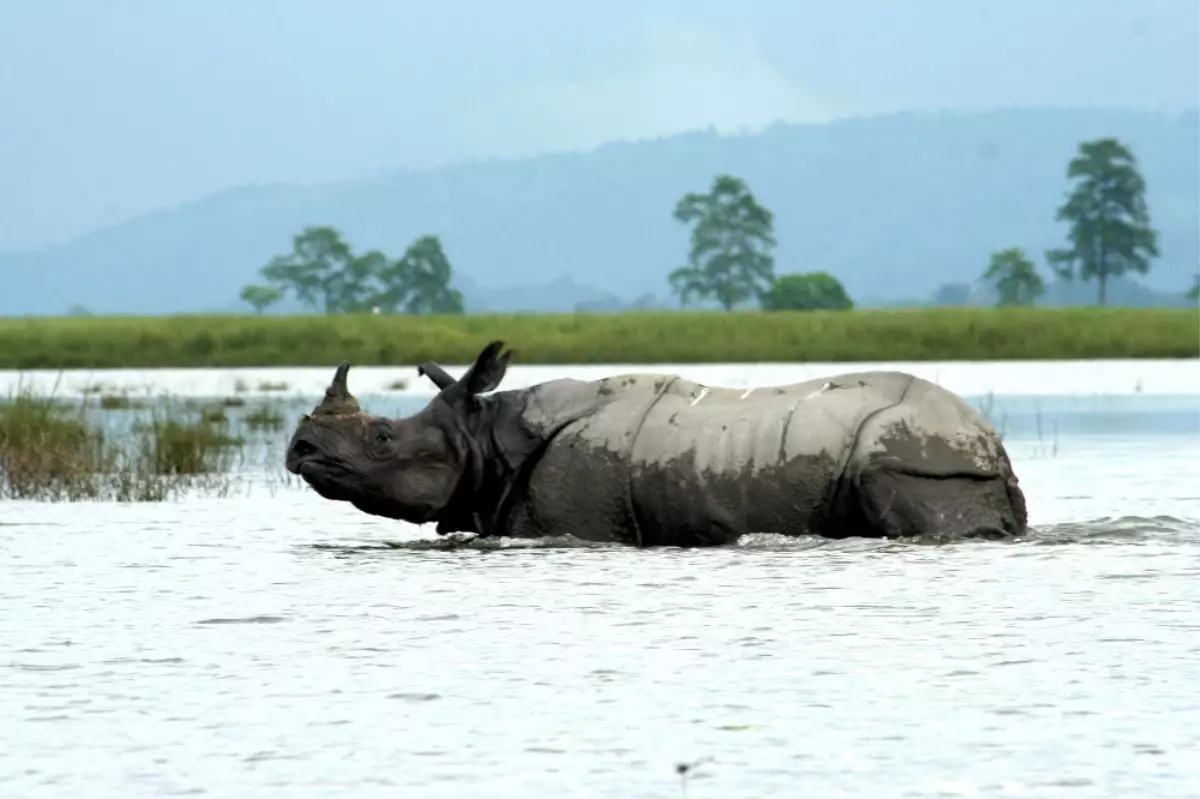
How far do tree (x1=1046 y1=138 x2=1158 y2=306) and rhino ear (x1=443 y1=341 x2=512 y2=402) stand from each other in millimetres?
137720

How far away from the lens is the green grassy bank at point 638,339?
197ft

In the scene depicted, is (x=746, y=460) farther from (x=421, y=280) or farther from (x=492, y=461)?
(x=421, y=280)

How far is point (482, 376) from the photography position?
44.8ft

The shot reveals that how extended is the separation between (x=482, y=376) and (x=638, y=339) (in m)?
49.9

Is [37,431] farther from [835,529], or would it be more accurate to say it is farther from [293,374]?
[293,374]

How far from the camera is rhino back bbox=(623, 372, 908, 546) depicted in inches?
504

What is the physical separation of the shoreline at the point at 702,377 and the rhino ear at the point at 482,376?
22474mm

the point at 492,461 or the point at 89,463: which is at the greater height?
the point at 492,461

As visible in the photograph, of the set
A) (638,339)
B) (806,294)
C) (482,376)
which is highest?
(806,294)

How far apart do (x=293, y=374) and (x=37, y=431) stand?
112ft

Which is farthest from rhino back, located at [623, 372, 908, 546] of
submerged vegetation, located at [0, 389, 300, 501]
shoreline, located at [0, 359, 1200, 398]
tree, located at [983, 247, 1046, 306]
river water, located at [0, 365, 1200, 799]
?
tree, located at [983, 247, 1046, 306]

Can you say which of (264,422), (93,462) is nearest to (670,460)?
(93,462)

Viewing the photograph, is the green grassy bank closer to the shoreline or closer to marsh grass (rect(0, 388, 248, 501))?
the shoreline

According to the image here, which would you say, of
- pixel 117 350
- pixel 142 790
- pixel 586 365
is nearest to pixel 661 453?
pixel 142 790
